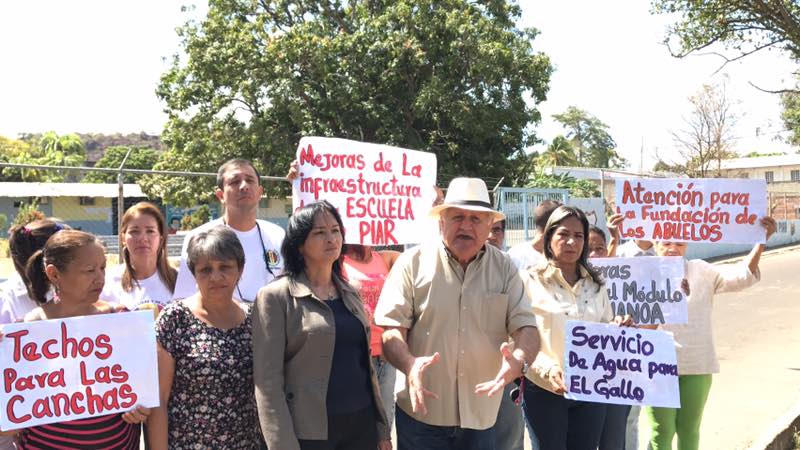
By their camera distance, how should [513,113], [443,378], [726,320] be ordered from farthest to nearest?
1. [513,113]
2. [726,320]
3. [443,378]

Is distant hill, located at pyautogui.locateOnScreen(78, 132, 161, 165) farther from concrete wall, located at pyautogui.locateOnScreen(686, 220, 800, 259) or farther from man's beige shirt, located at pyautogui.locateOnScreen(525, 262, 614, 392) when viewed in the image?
man's beige shirt, located at pyautogui.locateOnScreen(525, 262, 614, 392)

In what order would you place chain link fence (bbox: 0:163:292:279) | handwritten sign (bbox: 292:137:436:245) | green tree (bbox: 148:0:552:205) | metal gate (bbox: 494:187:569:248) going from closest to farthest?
handwritten sign (bbox: 292:137:436:245) < metal gate (bbox: 494:187:569:248) < chain link fence (bbox: 0:163:292:279) < green tree (bbox: 148:0:552:205)

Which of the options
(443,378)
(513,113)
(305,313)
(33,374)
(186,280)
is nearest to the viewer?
(33,374)

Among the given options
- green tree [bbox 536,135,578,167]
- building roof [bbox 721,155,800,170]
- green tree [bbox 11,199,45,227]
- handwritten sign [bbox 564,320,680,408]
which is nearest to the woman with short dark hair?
green tree [bbox 11,199,45,227]

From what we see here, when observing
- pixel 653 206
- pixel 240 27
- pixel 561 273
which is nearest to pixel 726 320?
pixel 653 206

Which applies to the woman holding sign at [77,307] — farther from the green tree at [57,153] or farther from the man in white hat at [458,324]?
the green tree at [57,153]

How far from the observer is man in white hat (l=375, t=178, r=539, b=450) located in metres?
3.06

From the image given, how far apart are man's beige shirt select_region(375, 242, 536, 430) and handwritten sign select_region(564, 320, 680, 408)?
459 millimetres

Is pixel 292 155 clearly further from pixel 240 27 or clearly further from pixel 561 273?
pixel 561 273

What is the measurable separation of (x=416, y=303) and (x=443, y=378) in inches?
14.3

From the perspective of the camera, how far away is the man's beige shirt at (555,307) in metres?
3.50

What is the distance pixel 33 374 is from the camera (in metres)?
2.61

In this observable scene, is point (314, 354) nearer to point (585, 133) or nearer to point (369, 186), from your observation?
point (369, 186)

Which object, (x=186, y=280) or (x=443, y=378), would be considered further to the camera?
(x=186, y=280)
